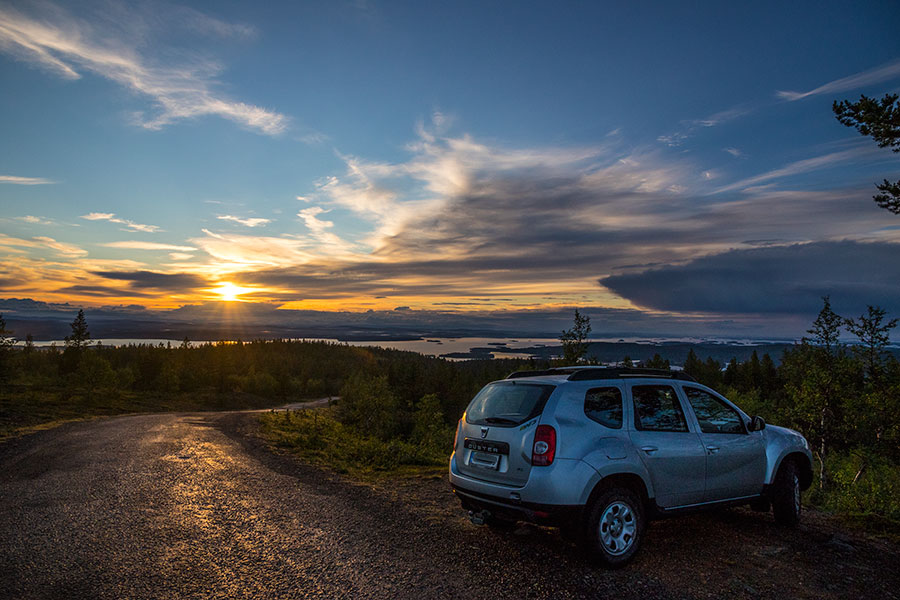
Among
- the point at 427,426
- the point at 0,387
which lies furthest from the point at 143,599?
the point at 0,387

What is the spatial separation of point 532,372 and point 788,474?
4.37 meters

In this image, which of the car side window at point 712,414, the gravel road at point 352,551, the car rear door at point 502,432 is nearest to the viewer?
the gravel road at point 352,551

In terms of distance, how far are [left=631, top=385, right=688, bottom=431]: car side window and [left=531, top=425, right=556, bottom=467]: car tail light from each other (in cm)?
132

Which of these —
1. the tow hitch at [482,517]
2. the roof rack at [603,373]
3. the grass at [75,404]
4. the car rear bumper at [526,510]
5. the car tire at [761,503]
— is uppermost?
the roof rack at [603,373]

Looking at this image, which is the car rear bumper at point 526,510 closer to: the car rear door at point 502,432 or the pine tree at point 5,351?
the car rear door at point 502,432

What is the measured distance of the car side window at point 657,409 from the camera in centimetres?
616

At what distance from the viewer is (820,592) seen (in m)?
5.08

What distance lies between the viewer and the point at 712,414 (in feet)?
22.5

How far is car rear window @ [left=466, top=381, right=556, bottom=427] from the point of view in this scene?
582cm

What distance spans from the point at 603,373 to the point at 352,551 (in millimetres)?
3974

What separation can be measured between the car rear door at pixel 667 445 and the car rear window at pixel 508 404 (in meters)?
1.27

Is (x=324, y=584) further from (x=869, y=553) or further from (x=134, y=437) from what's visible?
(x=134, y=437)

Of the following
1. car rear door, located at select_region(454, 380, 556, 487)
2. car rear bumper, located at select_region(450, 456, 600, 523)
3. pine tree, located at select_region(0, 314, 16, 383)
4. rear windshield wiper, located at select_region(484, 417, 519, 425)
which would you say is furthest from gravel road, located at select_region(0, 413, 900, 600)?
pine tree, located at select_region(0, 314, 16, 383)

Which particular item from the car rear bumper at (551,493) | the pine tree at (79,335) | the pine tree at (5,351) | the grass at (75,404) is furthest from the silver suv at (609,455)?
the pine tree at (79,335)
